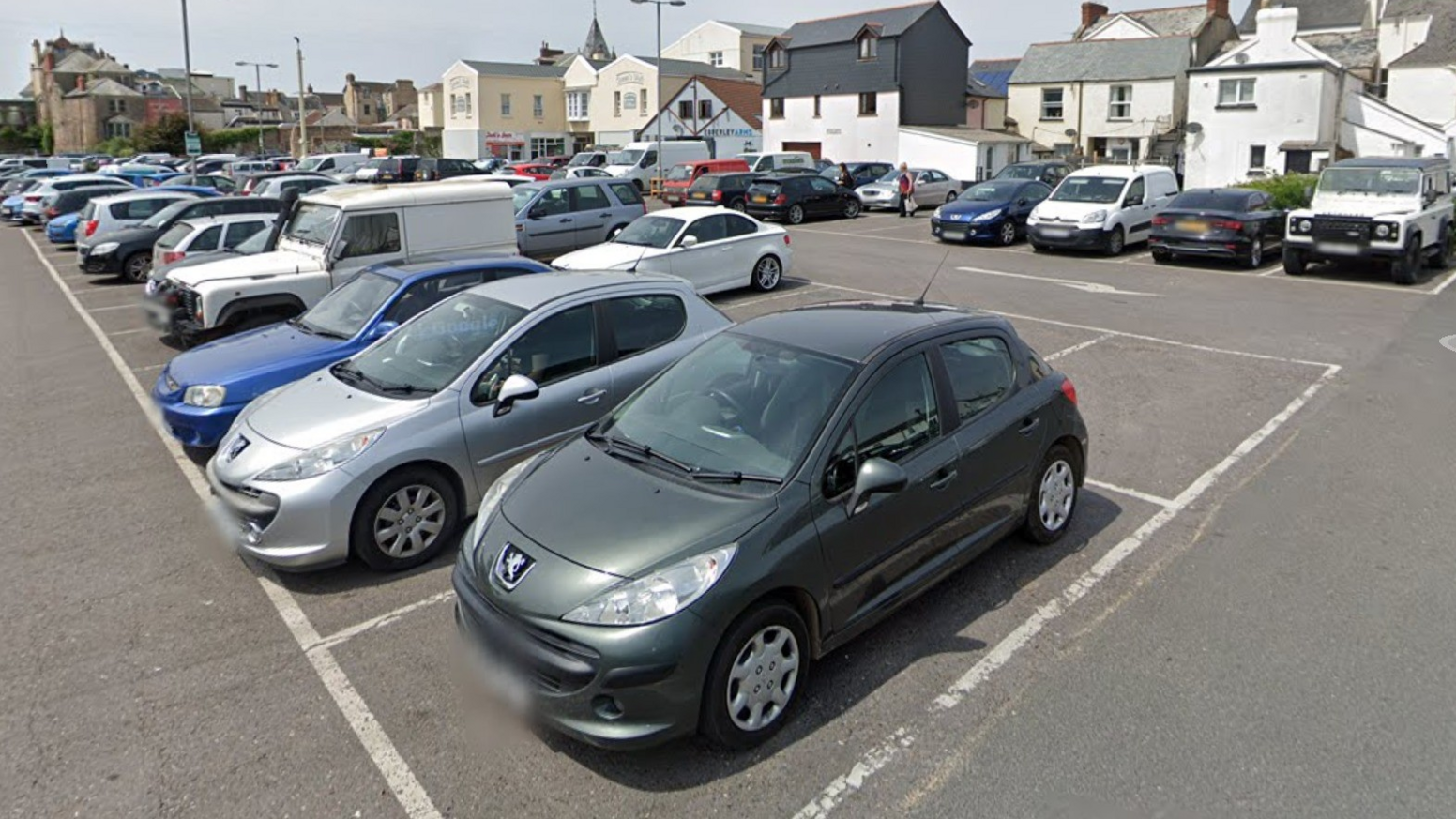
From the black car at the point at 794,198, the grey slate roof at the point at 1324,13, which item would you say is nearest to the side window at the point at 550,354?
the black car at the point at 794,198

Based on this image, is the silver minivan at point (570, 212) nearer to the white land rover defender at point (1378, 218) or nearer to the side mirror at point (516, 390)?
the white land rover defender at point (1378, 218)

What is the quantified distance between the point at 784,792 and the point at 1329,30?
6964cm

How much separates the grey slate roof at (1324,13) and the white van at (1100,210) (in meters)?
46.0

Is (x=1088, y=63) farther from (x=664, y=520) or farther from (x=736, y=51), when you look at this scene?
(x=664, y=520)

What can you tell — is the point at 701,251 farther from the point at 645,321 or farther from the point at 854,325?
the point at 854,325

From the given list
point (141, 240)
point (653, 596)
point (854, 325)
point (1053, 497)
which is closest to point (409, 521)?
point (653, 596)

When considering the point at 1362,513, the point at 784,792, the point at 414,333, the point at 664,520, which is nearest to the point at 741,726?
the point at 784,792

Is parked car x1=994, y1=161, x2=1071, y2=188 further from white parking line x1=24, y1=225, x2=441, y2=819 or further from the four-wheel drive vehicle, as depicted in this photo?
white parking line x1=24, y1=225, x2=441, y2=819

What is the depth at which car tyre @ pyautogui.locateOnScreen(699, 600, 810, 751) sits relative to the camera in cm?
374

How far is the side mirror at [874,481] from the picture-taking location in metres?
4.10

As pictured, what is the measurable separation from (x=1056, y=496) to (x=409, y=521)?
3.97 meters

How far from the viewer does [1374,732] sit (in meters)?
3.99

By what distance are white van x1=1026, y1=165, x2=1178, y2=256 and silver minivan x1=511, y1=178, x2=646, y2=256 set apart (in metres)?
8.67

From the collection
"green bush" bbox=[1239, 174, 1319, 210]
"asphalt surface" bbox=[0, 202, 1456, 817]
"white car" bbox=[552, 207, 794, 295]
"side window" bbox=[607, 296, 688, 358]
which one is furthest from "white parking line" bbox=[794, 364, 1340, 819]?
"green bush" bbox=[1239, 174, 1319, 210]
